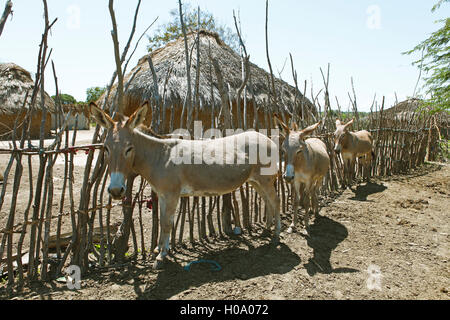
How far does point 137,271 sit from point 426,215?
5534 millimetres

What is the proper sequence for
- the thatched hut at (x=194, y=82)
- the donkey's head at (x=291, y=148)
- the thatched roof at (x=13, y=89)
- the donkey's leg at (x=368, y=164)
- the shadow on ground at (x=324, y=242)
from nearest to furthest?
1. the shadow on ground at (x=324, y=242)
2. the donkey's head at (x=291, y=148)
3. the donkey's leg at (x=368, y=164)
4. the thatched hut at (x=194, y=82)
5. the thatched roof at (x=13, y=89)

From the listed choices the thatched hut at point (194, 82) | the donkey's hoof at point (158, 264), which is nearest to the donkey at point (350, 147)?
the thatched hut at point (194, 82)

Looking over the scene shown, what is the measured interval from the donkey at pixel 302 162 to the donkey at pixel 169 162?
0.45 metres

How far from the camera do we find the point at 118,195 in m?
2.81

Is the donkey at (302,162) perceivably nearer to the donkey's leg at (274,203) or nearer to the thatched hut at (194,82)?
the donkey's leg at (274,203)

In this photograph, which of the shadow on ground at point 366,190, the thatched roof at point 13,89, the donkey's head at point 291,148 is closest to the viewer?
the donkey's head at point 291,148

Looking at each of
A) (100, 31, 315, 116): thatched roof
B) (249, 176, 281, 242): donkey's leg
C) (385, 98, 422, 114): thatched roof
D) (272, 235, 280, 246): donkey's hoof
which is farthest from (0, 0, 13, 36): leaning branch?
(385, 98, 422, 114): thatched roof

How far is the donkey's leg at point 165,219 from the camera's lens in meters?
3.29

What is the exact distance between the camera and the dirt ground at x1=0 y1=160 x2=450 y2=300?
2926 millimetres

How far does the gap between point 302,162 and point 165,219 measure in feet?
7.63

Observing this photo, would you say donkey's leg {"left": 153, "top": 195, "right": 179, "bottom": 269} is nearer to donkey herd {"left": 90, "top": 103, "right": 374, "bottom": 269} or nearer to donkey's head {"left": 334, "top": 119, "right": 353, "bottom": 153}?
donkey herd {"left": 90, "top": 103, "right": 374, "bottom": 269}

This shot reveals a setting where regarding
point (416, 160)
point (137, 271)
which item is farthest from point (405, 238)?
point (416, 160)

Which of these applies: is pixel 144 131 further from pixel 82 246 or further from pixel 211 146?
pixel 82 246

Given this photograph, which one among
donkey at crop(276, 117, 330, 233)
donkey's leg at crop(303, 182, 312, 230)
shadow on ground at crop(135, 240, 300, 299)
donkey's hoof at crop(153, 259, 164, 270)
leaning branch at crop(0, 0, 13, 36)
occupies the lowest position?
shadow on ground at crop(135, 240, 300, 299)
